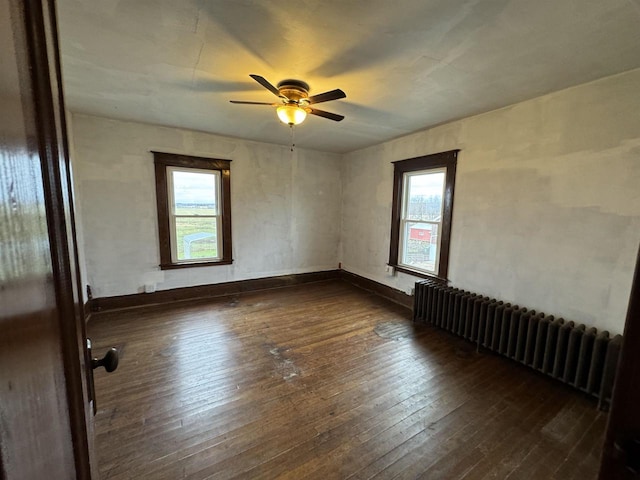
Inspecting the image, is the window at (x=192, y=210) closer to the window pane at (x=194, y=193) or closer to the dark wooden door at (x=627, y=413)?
the window pane at (x=194, y=193)

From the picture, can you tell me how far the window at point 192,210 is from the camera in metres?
3.89

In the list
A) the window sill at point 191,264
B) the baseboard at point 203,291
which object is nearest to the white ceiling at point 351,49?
the window sill at point 191,264

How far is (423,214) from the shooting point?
12.9 ft

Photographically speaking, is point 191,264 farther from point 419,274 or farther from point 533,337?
point 533,337

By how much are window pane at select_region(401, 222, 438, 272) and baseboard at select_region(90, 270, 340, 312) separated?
5.97 ft

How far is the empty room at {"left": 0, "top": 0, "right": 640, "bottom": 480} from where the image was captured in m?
0.53

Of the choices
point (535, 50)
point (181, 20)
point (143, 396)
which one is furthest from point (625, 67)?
point (143, 396)

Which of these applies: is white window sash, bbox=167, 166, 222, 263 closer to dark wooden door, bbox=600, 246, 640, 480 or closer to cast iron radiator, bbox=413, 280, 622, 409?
cast iron radiator, bbox=413, 280, 622, 409

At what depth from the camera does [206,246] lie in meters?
4.34

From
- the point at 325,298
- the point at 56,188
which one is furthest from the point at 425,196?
the point at 56,188

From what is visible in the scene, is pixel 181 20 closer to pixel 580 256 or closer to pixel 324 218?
pixel 580 256

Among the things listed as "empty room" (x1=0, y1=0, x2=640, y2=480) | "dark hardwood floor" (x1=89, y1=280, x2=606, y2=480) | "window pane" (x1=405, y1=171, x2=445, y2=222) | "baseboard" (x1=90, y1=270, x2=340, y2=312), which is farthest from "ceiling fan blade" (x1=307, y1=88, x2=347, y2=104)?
"baseboard" (x1=90, y1=270, x2=340, y2=312)

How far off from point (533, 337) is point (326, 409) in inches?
79.9

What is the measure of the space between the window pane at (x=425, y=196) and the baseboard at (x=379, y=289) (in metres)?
1.24
